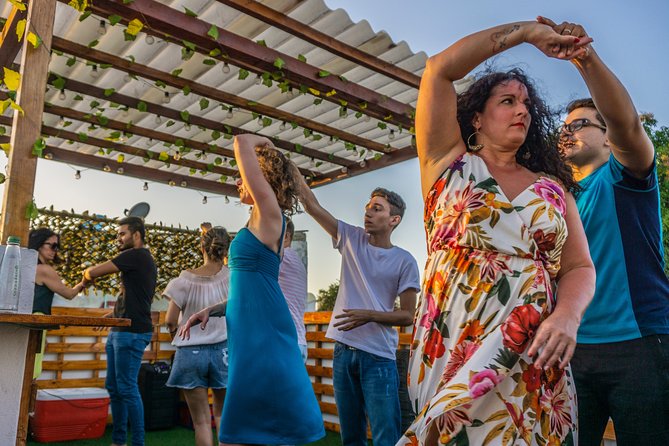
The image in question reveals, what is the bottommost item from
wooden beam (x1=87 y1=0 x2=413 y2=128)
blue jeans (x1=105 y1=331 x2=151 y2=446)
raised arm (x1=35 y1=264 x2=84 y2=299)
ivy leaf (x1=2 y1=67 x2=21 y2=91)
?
blue jeans (x1=105 y1=331 x2=151 y2=446)

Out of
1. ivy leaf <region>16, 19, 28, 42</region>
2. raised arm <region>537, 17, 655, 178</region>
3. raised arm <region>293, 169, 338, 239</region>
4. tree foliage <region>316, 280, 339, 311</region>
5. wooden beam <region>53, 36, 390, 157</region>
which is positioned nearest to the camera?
raised arm <region>537, 17, 655, 178</region>

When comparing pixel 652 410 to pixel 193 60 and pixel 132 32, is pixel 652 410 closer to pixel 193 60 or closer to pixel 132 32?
pixel 132 32

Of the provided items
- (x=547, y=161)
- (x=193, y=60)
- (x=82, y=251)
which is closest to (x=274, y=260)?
(x=547, y=161)

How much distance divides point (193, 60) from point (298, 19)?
1189 millimetres

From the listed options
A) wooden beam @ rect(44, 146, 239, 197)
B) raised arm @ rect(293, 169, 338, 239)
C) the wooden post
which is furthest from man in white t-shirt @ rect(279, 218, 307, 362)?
wooden beam @ rect(44, 146, 239, 197)

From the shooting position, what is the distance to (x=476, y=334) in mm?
1384

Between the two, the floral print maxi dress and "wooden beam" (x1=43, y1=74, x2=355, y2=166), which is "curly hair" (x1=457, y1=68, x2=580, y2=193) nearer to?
the floral print maxi dress

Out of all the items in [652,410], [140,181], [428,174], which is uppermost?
[140,181]

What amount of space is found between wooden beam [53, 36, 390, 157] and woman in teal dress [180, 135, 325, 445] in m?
2.83

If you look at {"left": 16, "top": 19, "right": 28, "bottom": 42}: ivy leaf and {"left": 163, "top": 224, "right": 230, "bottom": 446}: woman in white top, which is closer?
{"left": 16, "top": 19, "right": 28, "bottom": 42}: ivy leaf

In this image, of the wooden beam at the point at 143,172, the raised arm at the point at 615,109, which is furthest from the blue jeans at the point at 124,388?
the raised arm at the point at 615,109

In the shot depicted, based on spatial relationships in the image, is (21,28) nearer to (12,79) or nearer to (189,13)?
(12,79)

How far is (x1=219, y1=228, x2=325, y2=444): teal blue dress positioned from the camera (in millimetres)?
2133

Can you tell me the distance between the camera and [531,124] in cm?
186
